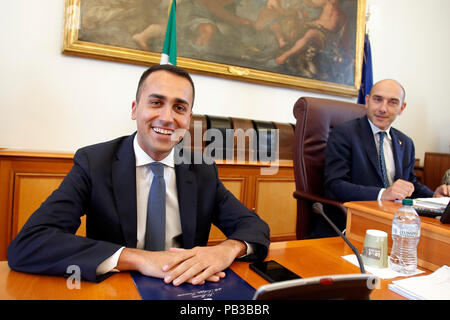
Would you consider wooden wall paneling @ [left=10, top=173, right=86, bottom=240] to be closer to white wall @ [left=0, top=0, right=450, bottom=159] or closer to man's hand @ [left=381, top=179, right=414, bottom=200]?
white wall @ [left=0, top=0, right=450, bottom=159]

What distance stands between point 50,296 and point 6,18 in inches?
113

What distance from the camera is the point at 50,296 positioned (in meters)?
0.70

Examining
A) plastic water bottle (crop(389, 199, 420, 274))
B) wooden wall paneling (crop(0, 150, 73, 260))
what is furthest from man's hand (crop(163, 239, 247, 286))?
wooden wall paneling (crop(0, 150, 73, 260))

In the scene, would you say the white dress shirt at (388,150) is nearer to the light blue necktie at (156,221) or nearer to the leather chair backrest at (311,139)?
the leather chair backrest at (311,139)

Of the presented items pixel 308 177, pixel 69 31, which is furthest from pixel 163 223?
pixel 69 31

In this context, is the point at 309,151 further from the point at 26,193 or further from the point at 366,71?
the point at 366,71

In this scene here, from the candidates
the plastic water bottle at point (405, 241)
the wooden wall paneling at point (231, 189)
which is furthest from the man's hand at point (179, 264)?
the wooden wall paneling at point (231, 189)

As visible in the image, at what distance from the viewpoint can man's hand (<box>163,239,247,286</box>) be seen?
0.81 m

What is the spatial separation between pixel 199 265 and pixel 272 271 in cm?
21

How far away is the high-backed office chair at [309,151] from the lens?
1.96m

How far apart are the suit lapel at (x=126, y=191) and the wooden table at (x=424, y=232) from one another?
34.7 inches

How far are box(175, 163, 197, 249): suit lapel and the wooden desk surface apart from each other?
299mm

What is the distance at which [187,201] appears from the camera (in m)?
1.25
